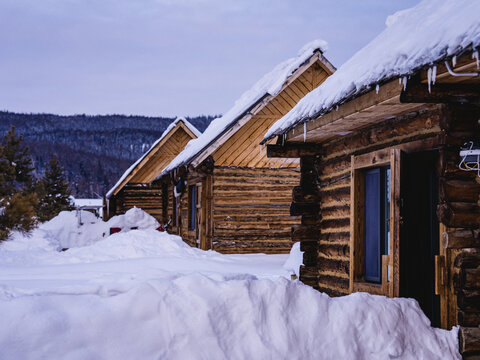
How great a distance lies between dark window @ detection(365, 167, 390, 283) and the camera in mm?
6867

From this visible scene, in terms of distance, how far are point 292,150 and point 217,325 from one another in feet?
14.3

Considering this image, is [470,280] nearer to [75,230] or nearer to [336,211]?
[336,211]

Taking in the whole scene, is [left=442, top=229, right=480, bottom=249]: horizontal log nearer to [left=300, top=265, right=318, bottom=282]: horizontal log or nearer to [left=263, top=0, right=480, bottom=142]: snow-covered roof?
[left=263, top=0, right=480, bottom=142]: snow-covered roof

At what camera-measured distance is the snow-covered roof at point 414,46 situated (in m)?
4.25

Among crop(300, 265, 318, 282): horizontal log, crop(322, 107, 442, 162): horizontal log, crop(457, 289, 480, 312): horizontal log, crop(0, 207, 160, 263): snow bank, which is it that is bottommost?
crop(0, 207, 160, 263): snow bank

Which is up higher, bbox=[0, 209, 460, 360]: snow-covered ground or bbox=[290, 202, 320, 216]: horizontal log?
bbox=[290, 202, 320, 216]: horizontal log

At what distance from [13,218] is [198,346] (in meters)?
8.92

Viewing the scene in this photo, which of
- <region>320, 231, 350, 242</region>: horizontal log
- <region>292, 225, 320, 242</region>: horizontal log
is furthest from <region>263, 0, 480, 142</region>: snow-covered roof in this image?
<region>292, 225, 320, 242</region>: horizontal log

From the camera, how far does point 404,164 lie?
606 cm

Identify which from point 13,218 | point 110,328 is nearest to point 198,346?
point 110,328

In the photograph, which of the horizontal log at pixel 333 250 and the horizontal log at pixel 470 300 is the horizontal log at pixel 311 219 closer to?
the horizontal log at pixel 333 250

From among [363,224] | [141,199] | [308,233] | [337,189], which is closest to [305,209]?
[308,233]

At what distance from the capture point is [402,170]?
237 inches

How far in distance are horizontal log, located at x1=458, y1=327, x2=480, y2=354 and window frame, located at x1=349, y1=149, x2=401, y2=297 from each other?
1.00m
